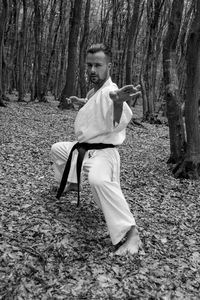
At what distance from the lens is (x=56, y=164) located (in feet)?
17.0

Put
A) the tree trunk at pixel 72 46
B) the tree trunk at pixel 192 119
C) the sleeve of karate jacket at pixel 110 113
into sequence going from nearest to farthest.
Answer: the sleeve of karate jacket at pixel 110 113
the tree trunk at pixel 192 119
the tree trunk at pixel 72 46

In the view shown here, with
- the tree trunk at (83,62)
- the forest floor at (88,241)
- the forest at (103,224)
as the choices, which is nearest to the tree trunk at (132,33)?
the tree trunk at (83,62)

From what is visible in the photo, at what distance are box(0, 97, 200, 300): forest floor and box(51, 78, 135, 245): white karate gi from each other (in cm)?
41

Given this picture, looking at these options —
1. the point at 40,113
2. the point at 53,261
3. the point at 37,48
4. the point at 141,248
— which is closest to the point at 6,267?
the point at 53,261

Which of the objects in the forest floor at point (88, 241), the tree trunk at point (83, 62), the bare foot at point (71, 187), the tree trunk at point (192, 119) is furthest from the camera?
the tree trunk at point (83, 62)

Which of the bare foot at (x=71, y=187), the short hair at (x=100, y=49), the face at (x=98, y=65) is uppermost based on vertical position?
the short hair at (x=100, y=49)

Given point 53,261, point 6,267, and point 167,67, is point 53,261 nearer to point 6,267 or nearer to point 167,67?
point 6,267

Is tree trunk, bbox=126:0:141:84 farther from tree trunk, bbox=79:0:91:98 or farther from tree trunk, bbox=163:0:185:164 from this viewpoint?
tree trunk, bbox=163:0:185:164

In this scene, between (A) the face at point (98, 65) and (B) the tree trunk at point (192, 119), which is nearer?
(A) the face at point (98, 65)

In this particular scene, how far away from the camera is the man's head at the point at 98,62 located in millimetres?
4203

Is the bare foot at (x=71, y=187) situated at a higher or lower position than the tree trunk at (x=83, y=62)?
lower

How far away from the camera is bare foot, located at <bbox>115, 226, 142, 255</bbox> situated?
12.9ft

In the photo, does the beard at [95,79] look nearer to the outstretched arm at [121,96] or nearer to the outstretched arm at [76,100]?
the outstretched arm at [121,96]

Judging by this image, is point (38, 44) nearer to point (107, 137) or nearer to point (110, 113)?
point (107, 137)
